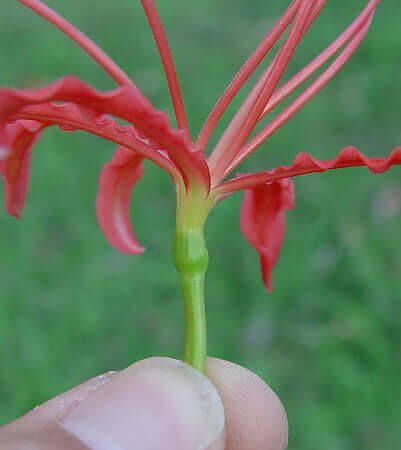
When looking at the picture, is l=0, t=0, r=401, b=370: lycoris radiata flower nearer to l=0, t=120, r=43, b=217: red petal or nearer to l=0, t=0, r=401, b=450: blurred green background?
l=0, t=120, r=43, b=217: red petal

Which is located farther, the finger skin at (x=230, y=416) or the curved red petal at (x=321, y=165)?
the finger skin at (x=230, y=416)

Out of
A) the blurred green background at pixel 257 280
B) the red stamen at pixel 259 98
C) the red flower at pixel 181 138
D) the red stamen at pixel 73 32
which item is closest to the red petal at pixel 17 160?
the red flower at pixel 181 138

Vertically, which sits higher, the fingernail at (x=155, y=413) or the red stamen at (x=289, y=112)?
the red stamen at (x=289, y=112)

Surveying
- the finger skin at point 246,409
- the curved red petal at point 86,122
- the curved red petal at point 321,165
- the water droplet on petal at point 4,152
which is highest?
the curved red petal at point 86,122

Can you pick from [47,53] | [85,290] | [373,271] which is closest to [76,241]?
[85,290]

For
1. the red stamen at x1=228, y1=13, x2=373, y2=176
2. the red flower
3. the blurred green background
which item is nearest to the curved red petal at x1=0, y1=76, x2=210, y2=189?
the red flower

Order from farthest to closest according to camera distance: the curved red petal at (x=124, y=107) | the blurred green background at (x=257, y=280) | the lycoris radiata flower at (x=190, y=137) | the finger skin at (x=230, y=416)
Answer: the blurred green background at (x=257, y=280) < the finger skin at (x=230, y=416) < the lycoris radiata flower at (x=190, y=137) < the curved red petal at (x=124, y=107)

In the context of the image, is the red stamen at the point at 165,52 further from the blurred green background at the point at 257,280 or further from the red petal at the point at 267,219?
the blurred green background at the point at 257,280
